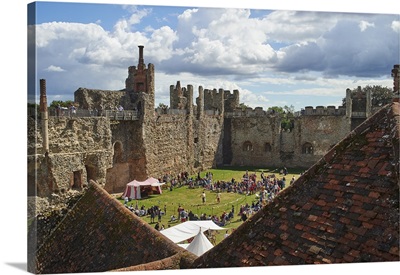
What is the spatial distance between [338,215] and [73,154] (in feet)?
58.1

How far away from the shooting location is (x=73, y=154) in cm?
2106

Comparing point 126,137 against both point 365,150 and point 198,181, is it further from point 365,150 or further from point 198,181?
point 365,150

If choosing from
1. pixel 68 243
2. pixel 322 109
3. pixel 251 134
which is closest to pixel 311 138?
pixel 322 109

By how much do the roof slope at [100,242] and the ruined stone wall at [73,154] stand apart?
351 inches

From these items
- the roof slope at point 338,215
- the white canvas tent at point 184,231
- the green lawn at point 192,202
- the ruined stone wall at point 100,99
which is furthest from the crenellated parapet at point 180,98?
the roof slope at point 338,215

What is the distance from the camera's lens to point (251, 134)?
40.3m

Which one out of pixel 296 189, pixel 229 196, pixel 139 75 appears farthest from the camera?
pixel 139 75

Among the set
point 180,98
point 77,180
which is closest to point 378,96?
point 180,98

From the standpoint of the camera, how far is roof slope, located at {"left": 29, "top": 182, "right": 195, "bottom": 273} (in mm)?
7062

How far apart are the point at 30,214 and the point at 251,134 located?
3313cm

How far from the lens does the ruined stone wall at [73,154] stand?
62.5ft

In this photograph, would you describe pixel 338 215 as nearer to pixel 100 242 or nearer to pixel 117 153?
pixel 100 242

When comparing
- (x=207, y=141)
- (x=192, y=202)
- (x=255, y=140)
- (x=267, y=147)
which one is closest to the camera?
(x=192, y=202)

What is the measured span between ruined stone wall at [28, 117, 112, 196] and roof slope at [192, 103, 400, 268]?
43.5 ft
